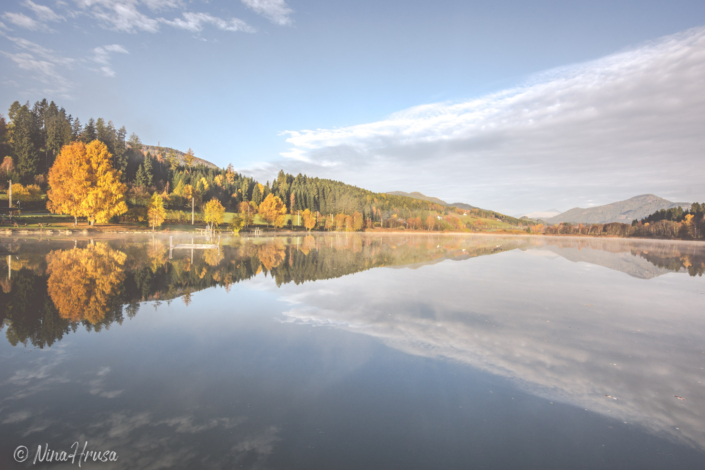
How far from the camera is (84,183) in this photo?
44.5m

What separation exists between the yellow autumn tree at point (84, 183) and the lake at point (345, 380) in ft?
136

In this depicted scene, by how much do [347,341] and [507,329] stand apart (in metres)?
4.15

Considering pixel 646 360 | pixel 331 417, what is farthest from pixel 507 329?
pixel 331 417

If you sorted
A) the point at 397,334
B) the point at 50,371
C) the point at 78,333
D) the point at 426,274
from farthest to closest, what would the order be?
the point at 426,274, the point at 397,334, the point at 78,333, the point at 50,371

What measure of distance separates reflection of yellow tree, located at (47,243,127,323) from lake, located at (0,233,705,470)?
0.12 metres

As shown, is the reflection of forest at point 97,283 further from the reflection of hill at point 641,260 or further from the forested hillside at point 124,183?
the forested hillside at point 124,183

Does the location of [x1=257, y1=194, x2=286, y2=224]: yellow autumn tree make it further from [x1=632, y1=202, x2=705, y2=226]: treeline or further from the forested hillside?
[x1=632, y1=202, x2=705, y2=226]: treeline

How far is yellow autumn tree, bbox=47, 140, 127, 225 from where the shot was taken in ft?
146

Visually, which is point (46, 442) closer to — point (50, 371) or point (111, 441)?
point (111, 441)

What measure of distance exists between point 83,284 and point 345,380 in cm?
1112

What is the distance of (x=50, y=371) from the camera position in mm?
5465

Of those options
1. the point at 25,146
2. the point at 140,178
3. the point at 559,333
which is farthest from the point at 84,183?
the point at 559,333

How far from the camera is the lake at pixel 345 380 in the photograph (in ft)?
12.5

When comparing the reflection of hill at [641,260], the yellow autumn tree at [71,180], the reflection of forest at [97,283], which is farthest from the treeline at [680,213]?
the yellow autumn tree at [71,180]
